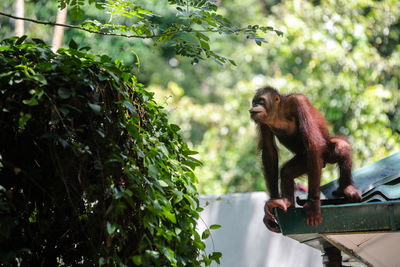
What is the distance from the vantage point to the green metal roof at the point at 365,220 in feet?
9.92

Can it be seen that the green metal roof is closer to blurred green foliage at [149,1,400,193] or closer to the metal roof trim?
the metal roof trim

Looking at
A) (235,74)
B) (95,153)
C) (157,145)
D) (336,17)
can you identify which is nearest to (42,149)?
(95,153)

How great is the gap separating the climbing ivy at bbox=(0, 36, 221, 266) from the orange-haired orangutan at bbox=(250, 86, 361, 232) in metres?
1.38

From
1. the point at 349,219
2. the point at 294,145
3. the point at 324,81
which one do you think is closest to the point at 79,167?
the point at 349,219

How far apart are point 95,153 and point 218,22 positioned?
92cm

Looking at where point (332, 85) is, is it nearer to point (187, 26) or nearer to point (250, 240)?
point (250, 240)

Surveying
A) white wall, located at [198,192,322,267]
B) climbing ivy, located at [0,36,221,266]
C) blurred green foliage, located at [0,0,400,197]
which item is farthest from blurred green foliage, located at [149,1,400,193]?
climbing ivy, located at [0,36,221,266]

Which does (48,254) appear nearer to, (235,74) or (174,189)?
(174,189)

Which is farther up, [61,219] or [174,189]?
[174,189]

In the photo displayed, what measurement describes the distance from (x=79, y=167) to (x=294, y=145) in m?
2.25

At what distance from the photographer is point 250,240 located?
17.0 ft

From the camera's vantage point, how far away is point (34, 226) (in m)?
2.27

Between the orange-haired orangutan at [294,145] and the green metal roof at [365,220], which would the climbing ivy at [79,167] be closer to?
the green metal roof at [365,220]

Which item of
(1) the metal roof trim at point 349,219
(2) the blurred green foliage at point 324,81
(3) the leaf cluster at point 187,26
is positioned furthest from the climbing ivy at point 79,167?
(2) the blurred green foliage at point 324,81
